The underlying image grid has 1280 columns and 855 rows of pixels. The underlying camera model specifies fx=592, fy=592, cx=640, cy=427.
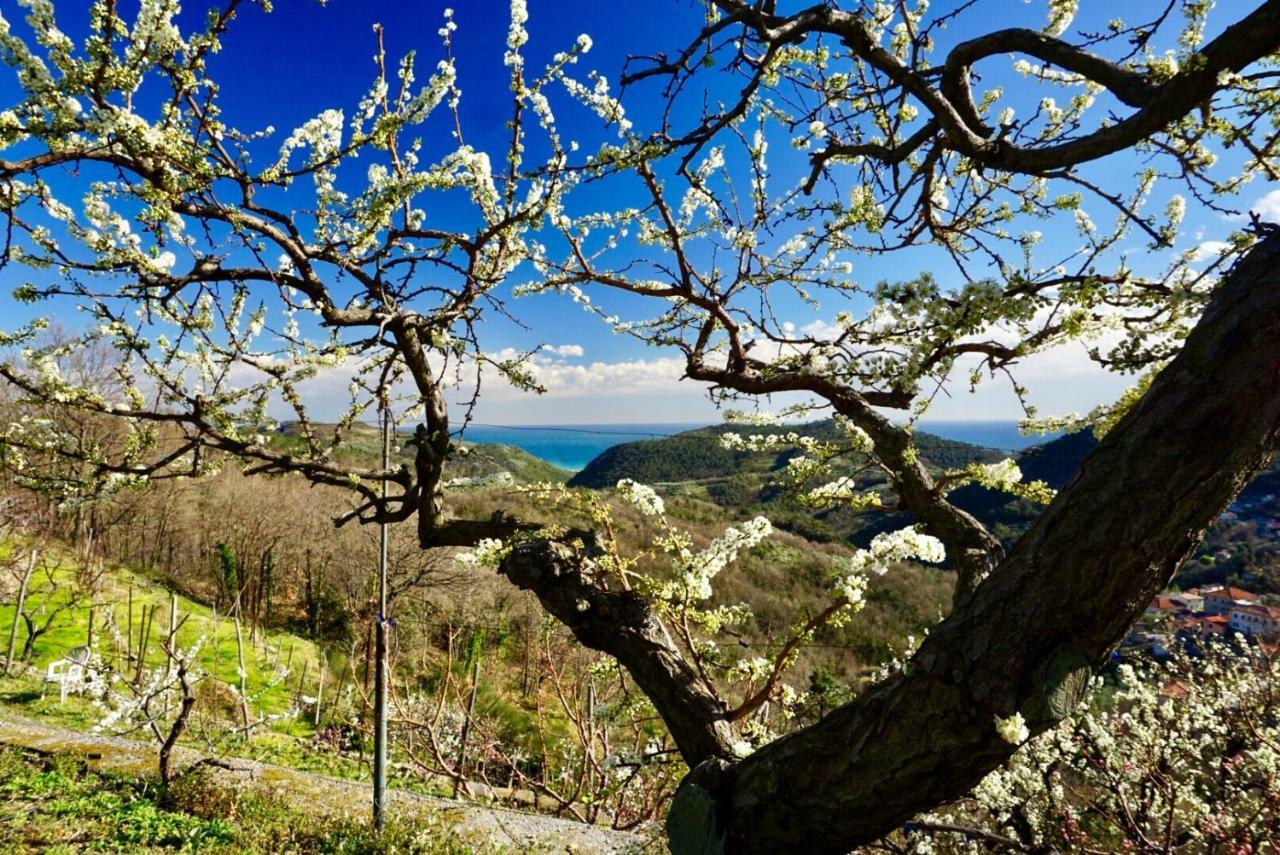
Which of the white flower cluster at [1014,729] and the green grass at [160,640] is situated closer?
the white flower cluster at [1014,729]

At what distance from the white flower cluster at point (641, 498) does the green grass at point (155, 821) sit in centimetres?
480

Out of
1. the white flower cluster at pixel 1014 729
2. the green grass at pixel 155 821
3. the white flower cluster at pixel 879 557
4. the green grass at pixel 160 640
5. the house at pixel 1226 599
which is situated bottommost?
the house at pixel 1226 599

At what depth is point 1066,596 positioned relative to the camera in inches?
56.2

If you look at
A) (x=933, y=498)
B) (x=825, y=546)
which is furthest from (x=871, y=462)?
(x=825, y=546)

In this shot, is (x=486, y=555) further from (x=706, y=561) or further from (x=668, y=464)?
(x=668, y=464)

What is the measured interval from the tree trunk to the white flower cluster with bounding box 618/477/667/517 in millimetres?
1382

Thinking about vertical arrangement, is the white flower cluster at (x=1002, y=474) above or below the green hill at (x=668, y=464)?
above

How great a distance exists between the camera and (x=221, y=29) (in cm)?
196

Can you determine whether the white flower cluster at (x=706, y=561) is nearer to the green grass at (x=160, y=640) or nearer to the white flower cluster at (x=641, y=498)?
the white flower cluster at (x=641, y=498)

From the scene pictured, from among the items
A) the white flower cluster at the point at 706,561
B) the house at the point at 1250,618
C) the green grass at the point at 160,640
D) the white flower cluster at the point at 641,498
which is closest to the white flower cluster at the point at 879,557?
the white flower cluster at the point at 706,561

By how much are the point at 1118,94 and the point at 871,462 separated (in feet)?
5.31

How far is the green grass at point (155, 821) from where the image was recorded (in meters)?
4.97

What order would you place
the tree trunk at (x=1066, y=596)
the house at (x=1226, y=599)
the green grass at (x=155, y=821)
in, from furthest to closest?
the house at (x=1226, y=599) < the green grass at (x=155, y=821) < the tree trunk at (x=1066, y=596)

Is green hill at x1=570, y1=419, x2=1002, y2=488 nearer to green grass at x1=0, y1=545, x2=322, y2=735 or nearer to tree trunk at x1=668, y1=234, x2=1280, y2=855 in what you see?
green grass at x1=0, y1=545, x2=322, y2=735
